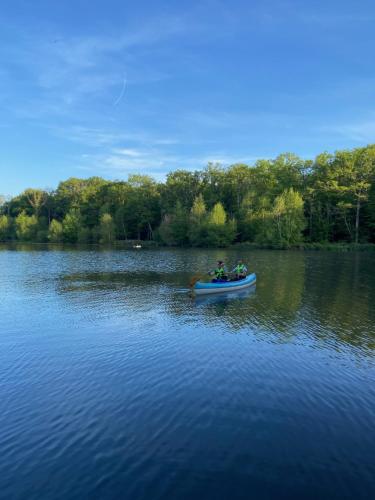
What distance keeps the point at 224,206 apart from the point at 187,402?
9088 centimetres

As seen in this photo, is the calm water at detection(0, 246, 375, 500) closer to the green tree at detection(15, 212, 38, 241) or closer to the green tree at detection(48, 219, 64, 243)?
the green tree at detection(48, 219, 64, 243)

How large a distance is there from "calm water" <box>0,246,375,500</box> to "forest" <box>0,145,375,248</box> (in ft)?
206

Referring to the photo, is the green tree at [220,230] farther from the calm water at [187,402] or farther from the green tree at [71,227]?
the calm water at [187,402]

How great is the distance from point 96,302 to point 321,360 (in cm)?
1668

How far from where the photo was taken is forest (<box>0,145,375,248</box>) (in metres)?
80.8

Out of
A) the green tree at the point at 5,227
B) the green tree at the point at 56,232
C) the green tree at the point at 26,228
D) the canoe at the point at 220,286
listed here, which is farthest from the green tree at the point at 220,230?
the green tree at the point at 5,227

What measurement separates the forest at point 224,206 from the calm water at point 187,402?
62.8m

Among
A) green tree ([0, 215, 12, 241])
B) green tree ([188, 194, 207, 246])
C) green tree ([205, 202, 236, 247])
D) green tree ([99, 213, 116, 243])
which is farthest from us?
green tree ([0, 215, 12, 241])

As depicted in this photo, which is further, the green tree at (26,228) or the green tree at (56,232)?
the green tree at (26,228)

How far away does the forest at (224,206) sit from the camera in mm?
80750

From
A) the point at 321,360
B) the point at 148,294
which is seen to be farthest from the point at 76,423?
the point at 148,294

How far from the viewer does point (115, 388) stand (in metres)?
11.9

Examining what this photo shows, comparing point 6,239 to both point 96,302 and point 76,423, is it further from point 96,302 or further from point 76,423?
point 76,423

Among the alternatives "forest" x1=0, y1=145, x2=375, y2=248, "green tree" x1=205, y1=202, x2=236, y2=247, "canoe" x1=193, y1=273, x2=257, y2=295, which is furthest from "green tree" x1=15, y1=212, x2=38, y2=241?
"canoe" x1=193, y1=273, x2=257, y2=295
